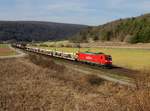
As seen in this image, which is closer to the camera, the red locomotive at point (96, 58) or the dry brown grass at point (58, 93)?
the dry brown grass at point (58, 93)

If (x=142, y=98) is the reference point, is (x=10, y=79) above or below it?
below

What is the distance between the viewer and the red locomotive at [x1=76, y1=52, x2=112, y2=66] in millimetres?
52784

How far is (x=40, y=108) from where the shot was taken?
25812 millimetres

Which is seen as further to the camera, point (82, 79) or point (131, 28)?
point (131, 28)

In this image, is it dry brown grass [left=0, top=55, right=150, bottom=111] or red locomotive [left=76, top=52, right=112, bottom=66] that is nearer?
dry brown grass [left=0, top=55, right=150, bottom=111]

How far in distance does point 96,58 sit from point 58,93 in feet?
80.0

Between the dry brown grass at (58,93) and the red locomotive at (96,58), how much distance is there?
7948 millimetres

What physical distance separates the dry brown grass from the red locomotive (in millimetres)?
7948

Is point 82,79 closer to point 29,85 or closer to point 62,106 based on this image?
point 29,85

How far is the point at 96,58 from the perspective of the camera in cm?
5550

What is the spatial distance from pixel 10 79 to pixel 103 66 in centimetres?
1821

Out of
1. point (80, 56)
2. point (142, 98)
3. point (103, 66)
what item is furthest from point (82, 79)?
point (142, 98)

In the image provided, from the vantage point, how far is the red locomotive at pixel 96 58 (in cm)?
5278

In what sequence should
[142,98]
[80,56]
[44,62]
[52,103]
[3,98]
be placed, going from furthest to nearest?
[80,56] → [44,62] → [3,98] → [52,103] → [142,98]
